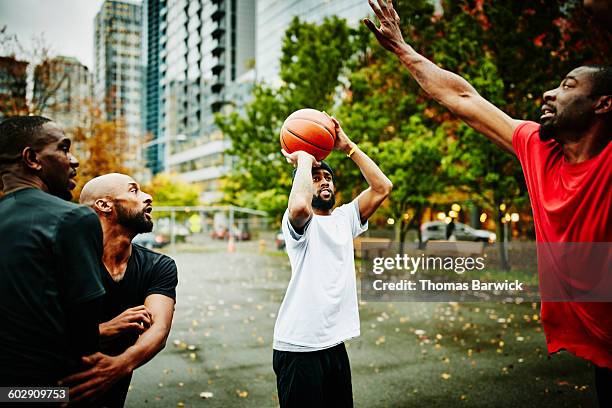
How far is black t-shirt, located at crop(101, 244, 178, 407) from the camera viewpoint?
2898 millimetres

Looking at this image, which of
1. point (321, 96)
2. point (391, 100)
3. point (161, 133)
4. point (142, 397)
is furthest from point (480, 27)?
point (161, 133)

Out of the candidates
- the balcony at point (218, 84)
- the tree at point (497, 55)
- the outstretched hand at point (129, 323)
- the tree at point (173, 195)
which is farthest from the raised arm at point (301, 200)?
the balcony at point (218, 84)

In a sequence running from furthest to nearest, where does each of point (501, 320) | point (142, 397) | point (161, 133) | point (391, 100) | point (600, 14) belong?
1. point (161, 133)
2. point (391, 100)
3. point (501, 320)
4. point (142, 397)
5. point (600, 14)

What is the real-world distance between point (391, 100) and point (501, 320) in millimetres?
12332

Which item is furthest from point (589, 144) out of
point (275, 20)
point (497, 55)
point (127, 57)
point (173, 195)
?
point (127, 57)

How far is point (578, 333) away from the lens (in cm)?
238

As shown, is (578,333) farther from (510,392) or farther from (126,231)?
(510,392)

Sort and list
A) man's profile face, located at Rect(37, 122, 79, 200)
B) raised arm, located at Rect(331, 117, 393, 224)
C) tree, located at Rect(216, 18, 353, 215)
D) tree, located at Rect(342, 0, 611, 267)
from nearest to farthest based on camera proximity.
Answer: man's profile face, located at Rect(37, 122, 79, 200) < raised arm, located at Rect(331, 117, 393, 224) < tree, located at Rect(342, 0, 611, 267) < tree, located at Rect(216, 18, 353, 215)

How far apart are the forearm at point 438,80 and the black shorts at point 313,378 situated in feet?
6.06

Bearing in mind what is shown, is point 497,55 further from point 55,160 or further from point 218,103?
point 218,103

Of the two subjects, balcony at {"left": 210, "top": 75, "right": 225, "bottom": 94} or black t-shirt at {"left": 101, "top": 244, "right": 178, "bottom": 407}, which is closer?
black t-shirt at {"left": 101, "top": 244, "right": 178, "bottom": 407}

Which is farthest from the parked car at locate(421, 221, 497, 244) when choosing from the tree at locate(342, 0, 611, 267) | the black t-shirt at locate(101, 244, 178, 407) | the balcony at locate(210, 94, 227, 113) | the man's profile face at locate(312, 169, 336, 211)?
the balcony at locate(210, 94, 227, 113)

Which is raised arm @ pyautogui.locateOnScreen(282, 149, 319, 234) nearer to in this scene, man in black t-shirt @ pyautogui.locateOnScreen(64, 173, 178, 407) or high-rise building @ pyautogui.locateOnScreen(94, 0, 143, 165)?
man in black t-shirt @ pyautogui.locateOnScreen(64, 173, 178, 407)

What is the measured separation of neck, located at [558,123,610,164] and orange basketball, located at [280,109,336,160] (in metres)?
2.12
